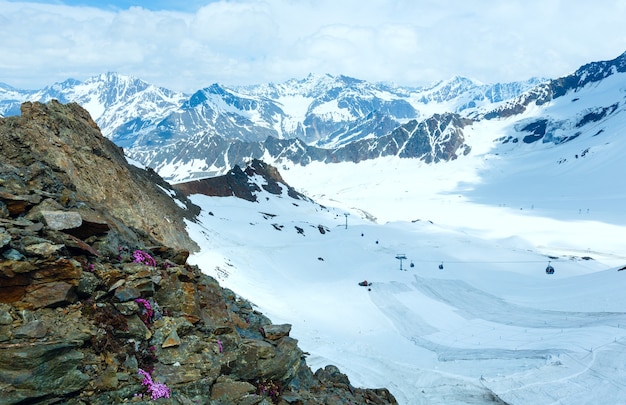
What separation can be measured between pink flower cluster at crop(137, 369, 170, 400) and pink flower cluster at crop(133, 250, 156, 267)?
4.24m

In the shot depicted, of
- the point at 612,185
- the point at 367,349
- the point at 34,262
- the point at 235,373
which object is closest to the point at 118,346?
the point at 34,262

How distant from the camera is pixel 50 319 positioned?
884cm

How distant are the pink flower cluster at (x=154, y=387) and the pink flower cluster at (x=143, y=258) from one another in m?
4.24

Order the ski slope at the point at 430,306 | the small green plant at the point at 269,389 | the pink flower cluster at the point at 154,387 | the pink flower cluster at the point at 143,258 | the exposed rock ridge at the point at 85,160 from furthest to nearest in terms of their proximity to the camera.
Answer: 1. the exposed rock ridge at the point at 85,160
2. the ski slope at the point at 430,306
3. the pink flower cluster at the point at 143,258
4. the small green plant at the point at 269,389
5. the pink flower cluster at the point at 154,387

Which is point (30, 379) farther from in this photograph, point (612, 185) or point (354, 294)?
point (612, 185)

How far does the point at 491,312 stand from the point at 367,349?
19.0m

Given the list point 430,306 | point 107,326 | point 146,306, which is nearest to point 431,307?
point 430,306

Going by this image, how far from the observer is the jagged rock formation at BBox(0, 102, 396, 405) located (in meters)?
8.16

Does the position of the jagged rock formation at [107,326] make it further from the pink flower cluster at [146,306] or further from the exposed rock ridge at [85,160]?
the exposed rock ridge at [85,160]

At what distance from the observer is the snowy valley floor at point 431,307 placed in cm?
2511

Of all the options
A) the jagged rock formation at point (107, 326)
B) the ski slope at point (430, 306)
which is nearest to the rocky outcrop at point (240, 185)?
the ski slope at point (430, 306)

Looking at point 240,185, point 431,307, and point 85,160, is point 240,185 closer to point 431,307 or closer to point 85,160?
point 431,307

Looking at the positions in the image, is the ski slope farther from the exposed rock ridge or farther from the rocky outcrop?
the rocky outcrop

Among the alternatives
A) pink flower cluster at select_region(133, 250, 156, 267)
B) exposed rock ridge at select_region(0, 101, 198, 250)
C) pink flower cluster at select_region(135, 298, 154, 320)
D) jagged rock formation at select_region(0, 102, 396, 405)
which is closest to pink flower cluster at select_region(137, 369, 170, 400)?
jagged rock formation at select_region(0, 102, 396, 405)
